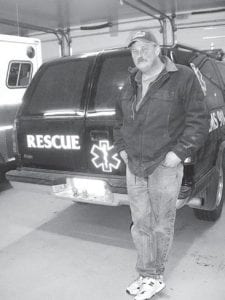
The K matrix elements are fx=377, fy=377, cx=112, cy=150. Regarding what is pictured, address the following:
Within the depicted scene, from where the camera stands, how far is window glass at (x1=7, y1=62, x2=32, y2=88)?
6078 millimetres

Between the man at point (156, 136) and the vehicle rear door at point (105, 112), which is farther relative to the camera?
the vehicle rear door at point (105, 112)

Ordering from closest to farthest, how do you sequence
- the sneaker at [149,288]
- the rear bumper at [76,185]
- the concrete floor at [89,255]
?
the sneaker at [149,288], the concrete floor at [89,255], the rear bumper at [76,185]

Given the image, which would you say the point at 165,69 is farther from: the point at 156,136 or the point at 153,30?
the point at 153,30

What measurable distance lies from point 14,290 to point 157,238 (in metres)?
1.22

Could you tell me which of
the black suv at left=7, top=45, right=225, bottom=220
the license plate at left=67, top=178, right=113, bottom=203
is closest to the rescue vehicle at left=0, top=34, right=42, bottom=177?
the black suv at left=7, top=45, right=225, bottom=220

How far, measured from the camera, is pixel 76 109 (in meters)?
3.63

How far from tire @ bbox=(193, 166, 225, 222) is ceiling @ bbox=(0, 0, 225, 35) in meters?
6.62

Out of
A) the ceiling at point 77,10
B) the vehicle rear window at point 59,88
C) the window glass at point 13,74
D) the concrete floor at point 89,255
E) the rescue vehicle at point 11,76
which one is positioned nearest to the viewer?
the concrete floor at point 89,255

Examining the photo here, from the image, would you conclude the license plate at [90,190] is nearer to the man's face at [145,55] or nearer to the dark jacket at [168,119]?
the dark jacket at [168,119]

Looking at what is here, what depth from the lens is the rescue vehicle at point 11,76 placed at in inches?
227

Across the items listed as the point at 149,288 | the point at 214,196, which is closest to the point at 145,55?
the point at 149,288

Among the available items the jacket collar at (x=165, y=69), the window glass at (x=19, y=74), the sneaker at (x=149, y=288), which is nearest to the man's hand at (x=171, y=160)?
the jacket collar at (x=165, y=69)

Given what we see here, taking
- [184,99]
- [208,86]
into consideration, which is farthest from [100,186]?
[208,86]

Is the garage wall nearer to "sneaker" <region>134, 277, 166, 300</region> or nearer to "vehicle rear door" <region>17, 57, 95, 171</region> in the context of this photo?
"vehicle rear door" <region>17, 57, 95, 171</region>
